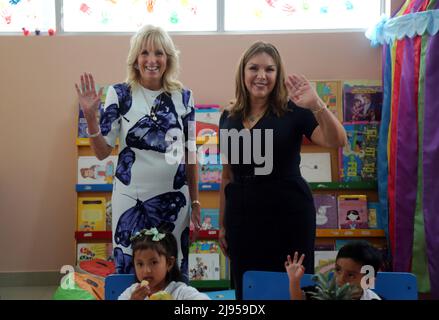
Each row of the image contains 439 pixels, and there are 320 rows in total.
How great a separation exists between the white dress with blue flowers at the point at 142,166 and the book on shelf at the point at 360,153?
85.2 inches

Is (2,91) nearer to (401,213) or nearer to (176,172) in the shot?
(176,172)

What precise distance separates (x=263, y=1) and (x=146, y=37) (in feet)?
8.03

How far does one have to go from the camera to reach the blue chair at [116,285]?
136cm

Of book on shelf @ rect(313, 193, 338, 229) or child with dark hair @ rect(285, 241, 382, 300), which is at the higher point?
child with dark hair @ rect(285, 241, 382, 300)

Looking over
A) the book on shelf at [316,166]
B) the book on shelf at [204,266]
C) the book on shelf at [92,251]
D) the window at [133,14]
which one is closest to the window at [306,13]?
the window at [133,14]

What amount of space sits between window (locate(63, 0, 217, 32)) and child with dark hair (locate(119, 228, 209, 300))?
2728mm

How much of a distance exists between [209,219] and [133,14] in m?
1.68

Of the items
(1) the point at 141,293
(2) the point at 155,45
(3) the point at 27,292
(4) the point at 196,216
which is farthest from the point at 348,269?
(3) the point at 27,292

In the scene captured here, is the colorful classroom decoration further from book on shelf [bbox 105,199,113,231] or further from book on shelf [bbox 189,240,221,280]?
book on shelf [bbox 105,199,113,231]

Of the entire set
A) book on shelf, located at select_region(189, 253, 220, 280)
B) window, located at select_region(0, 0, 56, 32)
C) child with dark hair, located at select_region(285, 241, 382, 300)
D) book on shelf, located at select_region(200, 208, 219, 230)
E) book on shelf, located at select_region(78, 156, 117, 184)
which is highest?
window, located at select_region(0, 0, 56, 32)

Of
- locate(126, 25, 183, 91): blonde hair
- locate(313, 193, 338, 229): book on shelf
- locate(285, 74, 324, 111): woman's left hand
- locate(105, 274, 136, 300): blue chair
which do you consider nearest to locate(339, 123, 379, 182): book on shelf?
locate(313, 193, 338, 229): book on shelf

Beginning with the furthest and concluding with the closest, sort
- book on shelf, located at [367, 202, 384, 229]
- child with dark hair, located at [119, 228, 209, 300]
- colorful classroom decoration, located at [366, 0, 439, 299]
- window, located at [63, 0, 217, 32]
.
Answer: window, located at [63, 0, 217, 32] → book on shelf, located at [367, 202, 384, 229] → colorful classroom decoration, located at [366, 0, 439, 299] → child with dark hair, located at [119, 228, 209, 300]

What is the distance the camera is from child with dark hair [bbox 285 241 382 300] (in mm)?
1138
